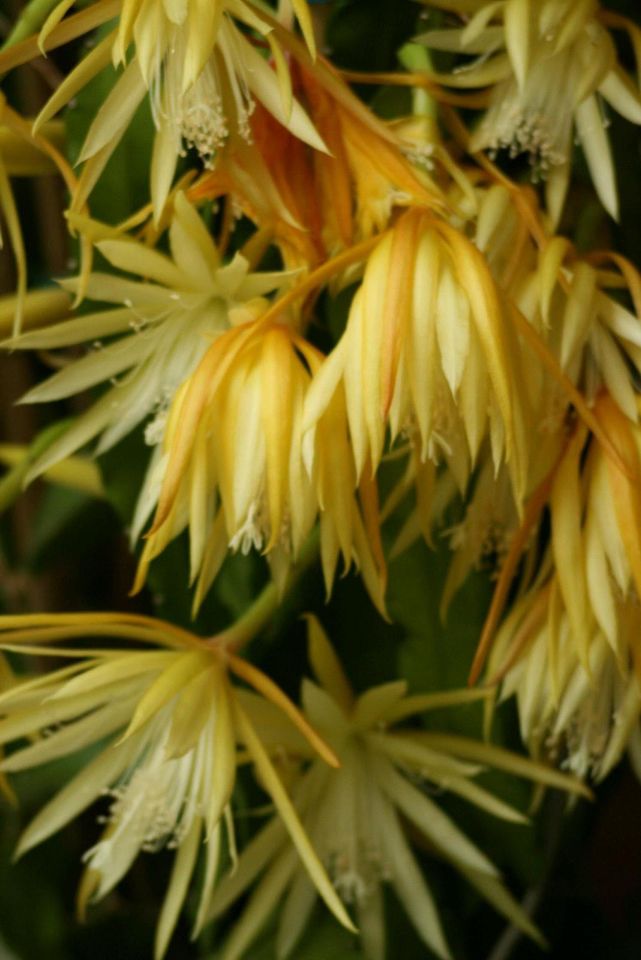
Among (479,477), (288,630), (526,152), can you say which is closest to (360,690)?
(288,630)

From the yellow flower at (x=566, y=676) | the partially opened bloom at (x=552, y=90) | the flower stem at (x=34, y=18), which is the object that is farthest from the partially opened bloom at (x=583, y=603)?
the flower stem at (x=34, y=18)

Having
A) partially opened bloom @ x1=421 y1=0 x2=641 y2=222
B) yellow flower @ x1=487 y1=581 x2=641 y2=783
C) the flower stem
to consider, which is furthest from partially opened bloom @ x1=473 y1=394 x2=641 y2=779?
the flower stem

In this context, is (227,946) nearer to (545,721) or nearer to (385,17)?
(545,721)

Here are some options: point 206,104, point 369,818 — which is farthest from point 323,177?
point 369,818

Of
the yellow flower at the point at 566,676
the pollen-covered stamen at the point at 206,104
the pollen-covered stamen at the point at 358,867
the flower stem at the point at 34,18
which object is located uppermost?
the flower stem at the point at 34,18

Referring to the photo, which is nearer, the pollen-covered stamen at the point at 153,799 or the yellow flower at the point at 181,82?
the yellow flower at the point at 181,82

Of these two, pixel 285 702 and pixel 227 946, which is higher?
pixel 285 702

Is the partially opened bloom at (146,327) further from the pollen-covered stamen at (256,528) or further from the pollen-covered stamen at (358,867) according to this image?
the pollen-covered stamen at (358,867)

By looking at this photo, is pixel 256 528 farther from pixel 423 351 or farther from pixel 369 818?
pixel 369 818
